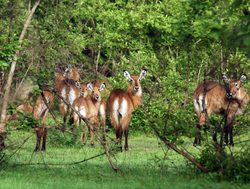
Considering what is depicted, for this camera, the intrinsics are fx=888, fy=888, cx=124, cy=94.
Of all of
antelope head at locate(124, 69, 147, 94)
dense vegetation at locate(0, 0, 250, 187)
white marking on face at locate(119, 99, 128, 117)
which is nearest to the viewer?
dense vegetation at locate(0, 0, 250, 187)

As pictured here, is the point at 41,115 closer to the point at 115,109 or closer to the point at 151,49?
the point at 115,109

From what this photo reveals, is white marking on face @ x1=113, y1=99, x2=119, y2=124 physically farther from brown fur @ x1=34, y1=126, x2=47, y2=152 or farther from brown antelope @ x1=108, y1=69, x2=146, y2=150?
brown fur @ x1=34, y1=126, x2=47, y2=152

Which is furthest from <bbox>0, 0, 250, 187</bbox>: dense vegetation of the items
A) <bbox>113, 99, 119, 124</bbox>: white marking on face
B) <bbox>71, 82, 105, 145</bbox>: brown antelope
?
<bbox>113, 99, 119, 124</bbox>: white marking on face

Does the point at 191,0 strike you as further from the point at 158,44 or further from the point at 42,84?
the point at 158,44

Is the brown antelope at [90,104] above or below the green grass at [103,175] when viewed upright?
above

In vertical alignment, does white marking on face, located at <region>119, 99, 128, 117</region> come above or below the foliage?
above

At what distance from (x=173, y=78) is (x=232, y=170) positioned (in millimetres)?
12827

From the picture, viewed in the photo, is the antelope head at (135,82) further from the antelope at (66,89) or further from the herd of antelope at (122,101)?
the antelope at (66,89)

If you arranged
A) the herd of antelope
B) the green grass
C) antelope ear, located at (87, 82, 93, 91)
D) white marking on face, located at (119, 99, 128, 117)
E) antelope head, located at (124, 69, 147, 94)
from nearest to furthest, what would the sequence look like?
the green grass → the herd of antelope → white marking on face, located at (119, 99, 128, 117) → antelope head, located at (124, 69, 147, 94) → antelope ear, located at (87, 82, 93, 91)

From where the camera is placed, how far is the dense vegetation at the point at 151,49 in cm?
1388

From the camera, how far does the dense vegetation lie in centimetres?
1388

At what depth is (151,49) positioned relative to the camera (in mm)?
27562

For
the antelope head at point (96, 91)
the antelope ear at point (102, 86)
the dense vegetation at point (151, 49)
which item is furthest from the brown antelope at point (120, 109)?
the antelope head at point (96, 91)

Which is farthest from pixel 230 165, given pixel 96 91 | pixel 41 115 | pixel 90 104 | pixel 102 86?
pixel 96 91
